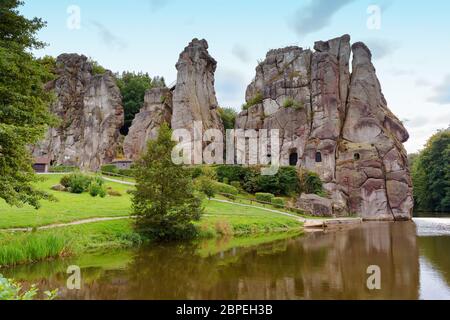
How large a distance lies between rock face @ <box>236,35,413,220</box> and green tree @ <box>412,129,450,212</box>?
20.8m

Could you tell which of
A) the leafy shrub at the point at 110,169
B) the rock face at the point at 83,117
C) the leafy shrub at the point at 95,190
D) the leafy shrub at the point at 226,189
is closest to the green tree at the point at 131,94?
the rock face at the point at 83,117

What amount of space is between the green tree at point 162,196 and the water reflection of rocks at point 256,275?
96.3 inches

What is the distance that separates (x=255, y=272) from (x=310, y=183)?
36.7 m

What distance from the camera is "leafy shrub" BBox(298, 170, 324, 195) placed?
50.5 metres

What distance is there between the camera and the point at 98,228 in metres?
23.8

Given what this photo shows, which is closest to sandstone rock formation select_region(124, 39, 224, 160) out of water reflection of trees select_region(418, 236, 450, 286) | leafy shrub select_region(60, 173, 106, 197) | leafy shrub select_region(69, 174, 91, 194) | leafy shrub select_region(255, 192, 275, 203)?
leafy shrub select_region(255, 192, 275, 203)

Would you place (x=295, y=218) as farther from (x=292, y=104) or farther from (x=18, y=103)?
(x=18, y=103)

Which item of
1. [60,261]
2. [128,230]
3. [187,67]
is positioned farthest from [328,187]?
[60,261]

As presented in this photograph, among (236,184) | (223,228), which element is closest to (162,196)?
(223,228)

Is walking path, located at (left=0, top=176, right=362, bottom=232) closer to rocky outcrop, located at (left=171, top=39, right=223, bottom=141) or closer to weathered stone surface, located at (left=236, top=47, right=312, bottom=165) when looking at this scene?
weathered stone surface, located at (left=236, top=47, right=312, bottom=165)

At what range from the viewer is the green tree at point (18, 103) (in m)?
15.3

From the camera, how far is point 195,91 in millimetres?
62938

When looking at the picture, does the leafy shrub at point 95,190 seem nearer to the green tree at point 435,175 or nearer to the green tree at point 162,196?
the green tree at point 162,196

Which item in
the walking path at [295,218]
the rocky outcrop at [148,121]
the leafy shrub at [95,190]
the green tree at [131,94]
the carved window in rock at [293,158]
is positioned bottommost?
the walking path at [295,218]
